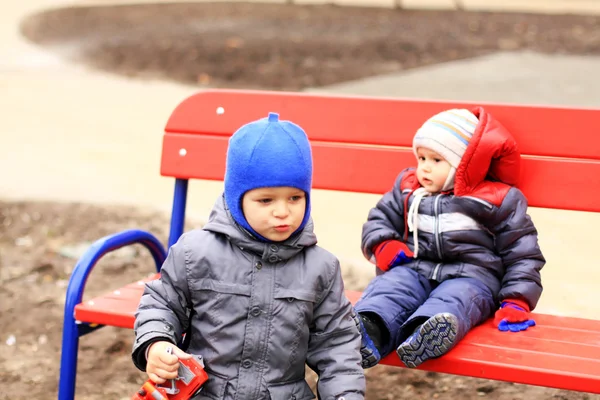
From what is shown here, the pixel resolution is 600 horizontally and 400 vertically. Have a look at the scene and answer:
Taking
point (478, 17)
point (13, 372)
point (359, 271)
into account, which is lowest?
point (13, 372)

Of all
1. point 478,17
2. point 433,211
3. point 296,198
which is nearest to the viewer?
point 296,198

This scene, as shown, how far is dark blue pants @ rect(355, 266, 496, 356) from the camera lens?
2.93 m

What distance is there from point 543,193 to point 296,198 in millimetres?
1265

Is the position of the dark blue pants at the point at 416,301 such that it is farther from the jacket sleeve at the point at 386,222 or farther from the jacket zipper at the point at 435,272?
the jacket sleeve at the point at 386,222

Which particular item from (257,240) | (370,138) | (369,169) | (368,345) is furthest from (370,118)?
(257,240)

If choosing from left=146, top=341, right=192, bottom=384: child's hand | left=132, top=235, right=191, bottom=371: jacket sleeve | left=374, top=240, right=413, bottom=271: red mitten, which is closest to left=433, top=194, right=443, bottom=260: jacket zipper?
left=374, top=240, right=413, bottom=271: red mitten

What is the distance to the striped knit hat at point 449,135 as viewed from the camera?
324cm

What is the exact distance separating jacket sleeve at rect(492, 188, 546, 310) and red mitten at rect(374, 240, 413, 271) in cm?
32

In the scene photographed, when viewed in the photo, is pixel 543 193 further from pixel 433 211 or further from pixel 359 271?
pixel 359 271

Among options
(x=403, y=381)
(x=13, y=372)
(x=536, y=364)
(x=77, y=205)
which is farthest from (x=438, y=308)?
(x=77, y=205)

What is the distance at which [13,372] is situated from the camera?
403 centimetres

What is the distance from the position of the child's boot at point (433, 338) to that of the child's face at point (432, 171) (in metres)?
0.66

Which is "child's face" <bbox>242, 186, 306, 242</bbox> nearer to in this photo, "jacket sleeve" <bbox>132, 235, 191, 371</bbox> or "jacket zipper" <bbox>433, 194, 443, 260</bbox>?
"jacket sleeve" <bbox>132, 235, 191, 371</bbox>

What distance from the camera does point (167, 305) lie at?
8.29ft
